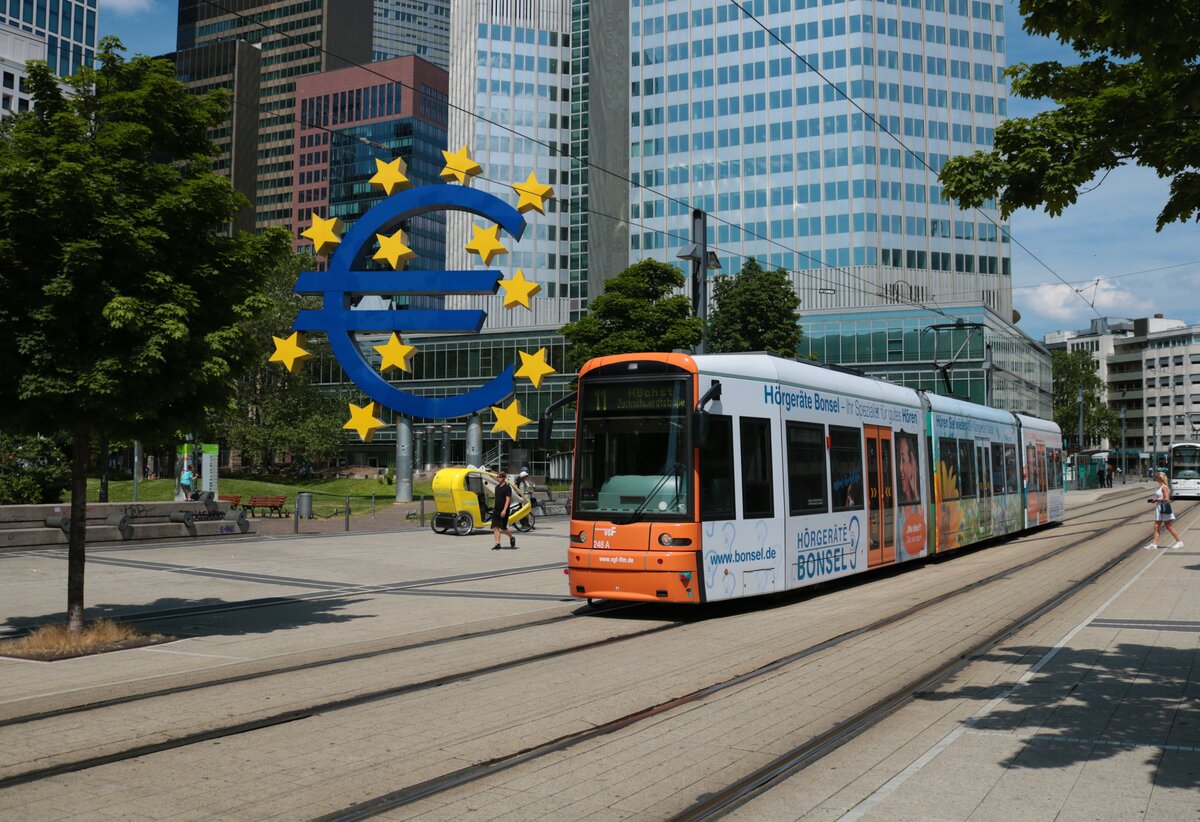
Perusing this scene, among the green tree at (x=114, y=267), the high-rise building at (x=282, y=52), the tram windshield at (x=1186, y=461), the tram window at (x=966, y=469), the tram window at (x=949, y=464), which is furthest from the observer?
the high-rise building at (x=282, y=52)

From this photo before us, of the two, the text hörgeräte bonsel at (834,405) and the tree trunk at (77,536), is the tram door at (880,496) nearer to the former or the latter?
the text hörgeräte bonsel at (834,405)

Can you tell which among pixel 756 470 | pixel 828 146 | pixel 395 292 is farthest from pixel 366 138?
pixel 756 470

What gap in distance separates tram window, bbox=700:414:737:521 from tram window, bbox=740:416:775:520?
0.30 metres

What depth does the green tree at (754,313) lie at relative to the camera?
5291cm

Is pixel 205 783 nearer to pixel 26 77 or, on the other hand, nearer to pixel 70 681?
pixel 70 681

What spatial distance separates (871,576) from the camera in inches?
761

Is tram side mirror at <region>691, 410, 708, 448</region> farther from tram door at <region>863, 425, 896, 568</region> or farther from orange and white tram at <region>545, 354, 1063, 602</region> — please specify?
tram door at <region>863, 425, 896, 568</region>

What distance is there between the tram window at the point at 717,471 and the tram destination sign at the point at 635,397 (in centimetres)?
55

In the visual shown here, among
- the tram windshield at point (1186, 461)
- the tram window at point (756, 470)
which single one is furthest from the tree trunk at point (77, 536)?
the tram windshield at point (1186, 461)

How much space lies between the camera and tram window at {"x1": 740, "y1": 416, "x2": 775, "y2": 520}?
13.4 m

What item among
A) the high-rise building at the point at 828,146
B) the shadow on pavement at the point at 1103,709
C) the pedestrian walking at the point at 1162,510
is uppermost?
the high-rise building at the point at 828,146

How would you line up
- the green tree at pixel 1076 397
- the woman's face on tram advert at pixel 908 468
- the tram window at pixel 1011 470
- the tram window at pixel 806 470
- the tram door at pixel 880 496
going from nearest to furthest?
1. the tram window at pixel 806 470
2. the tram door at pixel 880 496
3. the woman's face on tram advert at pixel 908 468
4. the tram window at pixel 1011 470
5. the green tree at pixel 1076 397

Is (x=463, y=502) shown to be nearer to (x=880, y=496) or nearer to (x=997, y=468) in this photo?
(x=997, y=468)

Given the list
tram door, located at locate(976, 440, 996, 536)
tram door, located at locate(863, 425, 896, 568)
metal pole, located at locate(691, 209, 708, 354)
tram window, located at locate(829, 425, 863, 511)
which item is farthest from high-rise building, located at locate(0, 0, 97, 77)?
tram window, located at locate(829, 425, 863, 511)
